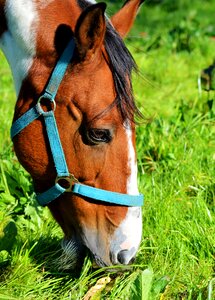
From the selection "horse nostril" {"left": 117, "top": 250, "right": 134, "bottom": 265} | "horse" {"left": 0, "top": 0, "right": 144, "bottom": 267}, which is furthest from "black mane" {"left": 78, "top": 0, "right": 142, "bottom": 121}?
"horse nostril" {"left": 117, "top": 250, "right": 134, "bottom": 265}

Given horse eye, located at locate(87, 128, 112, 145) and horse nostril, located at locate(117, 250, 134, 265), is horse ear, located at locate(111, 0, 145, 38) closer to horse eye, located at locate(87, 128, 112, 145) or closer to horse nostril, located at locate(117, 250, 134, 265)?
horse eye, located at locate(87, 128, 112, 145)

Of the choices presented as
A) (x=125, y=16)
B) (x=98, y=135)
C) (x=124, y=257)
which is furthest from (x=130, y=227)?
(x=125, y=16)

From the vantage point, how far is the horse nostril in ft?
8.79

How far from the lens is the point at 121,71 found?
8.48 ft

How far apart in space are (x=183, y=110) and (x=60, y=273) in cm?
183

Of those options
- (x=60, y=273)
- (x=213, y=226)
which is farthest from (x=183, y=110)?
(x=60, y=273)

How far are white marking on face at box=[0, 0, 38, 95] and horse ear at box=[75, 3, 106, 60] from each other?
0.21 meters

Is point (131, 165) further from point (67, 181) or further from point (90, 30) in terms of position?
point (90, 30)

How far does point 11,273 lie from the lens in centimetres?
304

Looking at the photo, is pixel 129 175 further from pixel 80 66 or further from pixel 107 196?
pixel 80 66

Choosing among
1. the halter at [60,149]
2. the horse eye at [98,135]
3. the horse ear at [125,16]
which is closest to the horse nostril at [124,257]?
the halter at [60,149]

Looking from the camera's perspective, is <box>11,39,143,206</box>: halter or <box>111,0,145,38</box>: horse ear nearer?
<box>11,39,143,206</box>: halter

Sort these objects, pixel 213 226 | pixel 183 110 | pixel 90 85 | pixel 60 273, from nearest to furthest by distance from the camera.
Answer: pixel 90 85
pixel 60 273
pixel 213 226
pixel 183 110

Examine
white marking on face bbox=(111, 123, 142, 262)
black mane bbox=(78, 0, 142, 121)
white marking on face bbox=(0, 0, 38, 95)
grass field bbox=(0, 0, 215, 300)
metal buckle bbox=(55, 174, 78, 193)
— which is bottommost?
grass field bbox=(0, 0, 215, 300)
